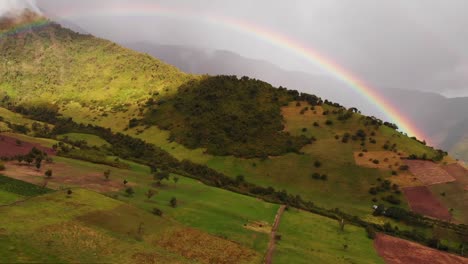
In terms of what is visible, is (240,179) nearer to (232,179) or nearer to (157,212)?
(232,179)

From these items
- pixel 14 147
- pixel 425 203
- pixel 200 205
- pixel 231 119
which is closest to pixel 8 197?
pixel 200 205

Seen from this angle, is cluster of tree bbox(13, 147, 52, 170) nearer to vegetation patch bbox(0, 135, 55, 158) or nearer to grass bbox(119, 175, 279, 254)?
vegetation patch bbox(0, 135, 55, 158)

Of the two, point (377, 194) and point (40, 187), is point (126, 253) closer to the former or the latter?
point (40, 187)

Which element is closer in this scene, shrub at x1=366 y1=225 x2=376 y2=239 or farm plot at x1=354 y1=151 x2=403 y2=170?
shrub at x1=366 y1=225 x2=376 y2=239

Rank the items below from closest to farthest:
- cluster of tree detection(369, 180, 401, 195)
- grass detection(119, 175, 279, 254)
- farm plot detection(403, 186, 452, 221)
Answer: grass detection(119, 175, 279, 254), farm plot detection(403, 186, 452, 221), cluster of tree detection(369, 180, 401, 195)

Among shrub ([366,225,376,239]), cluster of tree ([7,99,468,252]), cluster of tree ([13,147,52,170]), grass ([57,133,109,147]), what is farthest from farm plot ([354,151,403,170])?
cluster of tree ([13,147,52,170])

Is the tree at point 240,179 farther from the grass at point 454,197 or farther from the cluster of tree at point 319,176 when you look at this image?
the grass at point 454,197
